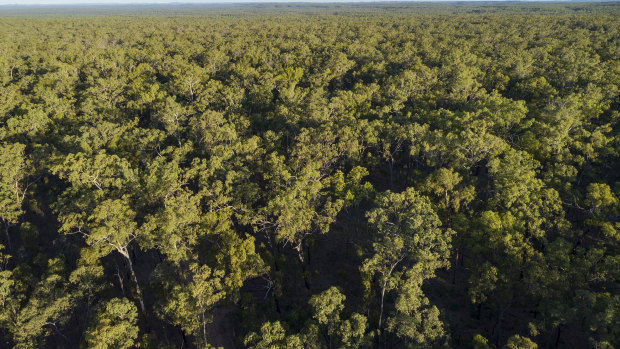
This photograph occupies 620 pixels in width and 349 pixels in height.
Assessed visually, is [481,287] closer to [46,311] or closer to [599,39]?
[46,311]

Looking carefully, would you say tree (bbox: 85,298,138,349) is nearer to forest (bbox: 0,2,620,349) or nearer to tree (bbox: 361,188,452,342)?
forest (bbox: 0,2,620,349)

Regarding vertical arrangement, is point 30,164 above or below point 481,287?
above

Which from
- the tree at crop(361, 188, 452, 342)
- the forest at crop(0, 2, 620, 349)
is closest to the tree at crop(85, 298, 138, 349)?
the forest at crop(0, 2, 620, 349)

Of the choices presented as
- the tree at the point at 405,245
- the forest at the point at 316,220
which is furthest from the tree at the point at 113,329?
the tree at the point at 405,245

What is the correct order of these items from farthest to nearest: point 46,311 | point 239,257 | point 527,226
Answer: point 527,226 → point 239,257 → point 46,311

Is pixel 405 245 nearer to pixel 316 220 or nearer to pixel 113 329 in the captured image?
→ pixel 316 220

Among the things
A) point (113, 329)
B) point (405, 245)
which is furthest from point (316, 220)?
point (113, 329)

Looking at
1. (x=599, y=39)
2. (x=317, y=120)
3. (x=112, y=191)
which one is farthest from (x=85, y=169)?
(x=599, y=39)

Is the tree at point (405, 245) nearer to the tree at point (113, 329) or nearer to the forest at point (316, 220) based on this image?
the forest at point (316, 220)
